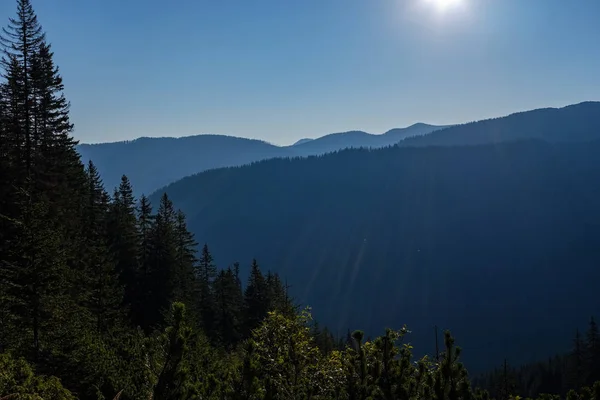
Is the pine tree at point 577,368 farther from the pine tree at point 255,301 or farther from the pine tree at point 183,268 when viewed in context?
the pine tree at point 183,268

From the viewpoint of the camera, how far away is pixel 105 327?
2283 centimetres

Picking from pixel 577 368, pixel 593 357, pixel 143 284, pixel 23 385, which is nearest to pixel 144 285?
pixel 143 284

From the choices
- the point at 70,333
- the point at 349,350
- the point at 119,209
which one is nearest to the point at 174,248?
the point at 119,209

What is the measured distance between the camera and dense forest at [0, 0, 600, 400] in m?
7.53

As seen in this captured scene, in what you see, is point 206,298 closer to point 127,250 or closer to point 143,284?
point 143,284

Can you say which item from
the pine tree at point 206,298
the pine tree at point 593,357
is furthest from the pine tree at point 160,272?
the pine tree at point 593,357

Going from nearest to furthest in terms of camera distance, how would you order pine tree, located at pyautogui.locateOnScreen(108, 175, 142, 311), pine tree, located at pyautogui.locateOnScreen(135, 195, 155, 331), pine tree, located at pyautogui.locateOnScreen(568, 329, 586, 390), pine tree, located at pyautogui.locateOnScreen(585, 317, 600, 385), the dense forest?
the dense forest, pine tree, located at pyautogui.locateOnScreen(135, 195, 155, 331), pine tree, located at pyautogui.locateOnScreen(108, 175, 142, 311), pine tree, located at pyautogui.locateOnScreen(585, 317, 600, 385), pine tree, located at pyautogui.locateOnScreen(568, 329, 586, 390)

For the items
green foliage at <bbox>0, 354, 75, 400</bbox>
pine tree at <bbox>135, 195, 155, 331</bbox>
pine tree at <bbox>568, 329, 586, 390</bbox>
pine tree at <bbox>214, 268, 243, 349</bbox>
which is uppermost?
green foliage at <bbox>0, 354, 75, 400</bbox>

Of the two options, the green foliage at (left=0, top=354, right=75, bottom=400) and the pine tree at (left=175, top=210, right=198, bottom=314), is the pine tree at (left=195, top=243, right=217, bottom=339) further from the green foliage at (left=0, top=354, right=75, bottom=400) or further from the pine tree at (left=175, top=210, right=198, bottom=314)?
the green foliage at (left=0, top=354, right=75, bottom=400)

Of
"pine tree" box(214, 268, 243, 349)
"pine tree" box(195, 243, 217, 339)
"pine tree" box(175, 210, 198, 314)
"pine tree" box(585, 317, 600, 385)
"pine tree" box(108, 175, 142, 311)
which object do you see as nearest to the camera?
"pine tree" box(108, 175, 142, 311)

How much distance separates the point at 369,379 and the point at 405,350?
884 mm

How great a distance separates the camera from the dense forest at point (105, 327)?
24.7 ft

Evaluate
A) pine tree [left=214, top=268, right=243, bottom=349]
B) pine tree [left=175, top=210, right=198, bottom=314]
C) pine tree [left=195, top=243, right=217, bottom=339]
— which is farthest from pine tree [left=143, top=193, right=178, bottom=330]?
pine tree [left=214, top=268, right=243, bottom=349]

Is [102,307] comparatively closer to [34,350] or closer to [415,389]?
[34,350]
